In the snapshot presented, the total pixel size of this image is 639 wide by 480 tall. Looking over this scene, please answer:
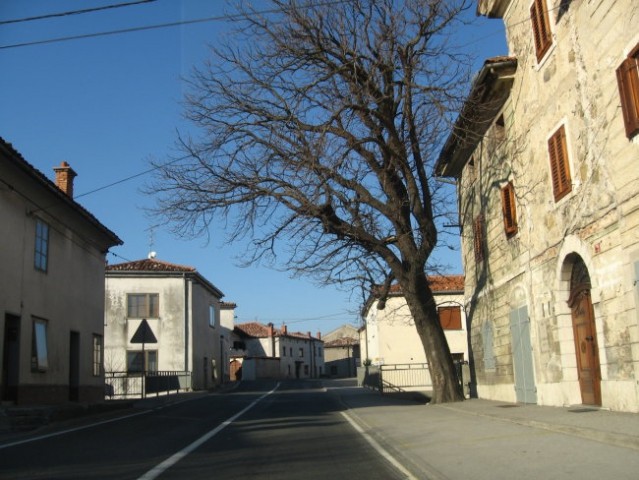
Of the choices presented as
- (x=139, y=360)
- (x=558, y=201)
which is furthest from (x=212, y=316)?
(x=558, y=201)

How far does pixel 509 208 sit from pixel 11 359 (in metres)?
13.9

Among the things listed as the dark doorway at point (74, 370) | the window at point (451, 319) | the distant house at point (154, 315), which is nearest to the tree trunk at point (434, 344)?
the dark doorway at point (74, 370)

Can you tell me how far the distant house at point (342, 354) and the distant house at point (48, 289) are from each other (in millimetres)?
75586

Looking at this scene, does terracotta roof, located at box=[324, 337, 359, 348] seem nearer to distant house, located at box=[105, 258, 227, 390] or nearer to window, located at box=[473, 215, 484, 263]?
distant house, located at box=[105, 258, 227, 390]

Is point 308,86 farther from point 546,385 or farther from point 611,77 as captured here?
point 546,385

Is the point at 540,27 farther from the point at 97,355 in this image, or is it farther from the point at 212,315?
the point at 212,315

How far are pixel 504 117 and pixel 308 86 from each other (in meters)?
5.33

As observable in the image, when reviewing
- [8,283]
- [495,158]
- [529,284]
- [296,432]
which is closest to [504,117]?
[495,158]

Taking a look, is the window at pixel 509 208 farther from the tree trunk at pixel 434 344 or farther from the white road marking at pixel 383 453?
the white road marking at pixel 383 453

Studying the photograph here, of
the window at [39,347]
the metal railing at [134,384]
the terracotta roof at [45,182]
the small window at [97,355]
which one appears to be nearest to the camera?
the terracotta roof at [45,182]

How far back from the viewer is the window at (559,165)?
13.0 meters

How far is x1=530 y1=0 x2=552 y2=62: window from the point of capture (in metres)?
13.7

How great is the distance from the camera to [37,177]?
17531 millimetres

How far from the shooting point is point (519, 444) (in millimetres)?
8797
